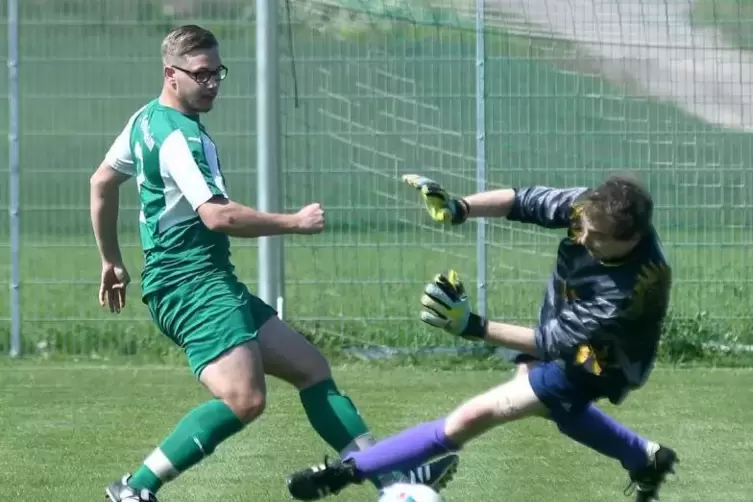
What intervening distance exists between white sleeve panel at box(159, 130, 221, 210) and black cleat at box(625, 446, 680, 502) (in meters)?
1.86

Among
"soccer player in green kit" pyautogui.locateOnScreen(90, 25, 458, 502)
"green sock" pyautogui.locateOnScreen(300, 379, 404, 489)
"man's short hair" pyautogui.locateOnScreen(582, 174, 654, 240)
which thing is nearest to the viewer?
"man's short hair" pyautogui.locateOnScreen(582, 174, 654, 240)

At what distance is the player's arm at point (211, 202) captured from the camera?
5.79 m

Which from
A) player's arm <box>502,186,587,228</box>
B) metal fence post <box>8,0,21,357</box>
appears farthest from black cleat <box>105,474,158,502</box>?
metal fence post <box>8,0,21,357</box>

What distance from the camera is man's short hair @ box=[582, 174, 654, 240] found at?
18.3 ft

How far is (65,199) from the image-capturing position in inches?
428

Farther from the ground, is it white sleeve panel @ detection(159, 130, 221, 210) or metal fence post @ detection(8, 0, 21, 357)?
white sleeve panel @ detection(159, 130, 221, 210)

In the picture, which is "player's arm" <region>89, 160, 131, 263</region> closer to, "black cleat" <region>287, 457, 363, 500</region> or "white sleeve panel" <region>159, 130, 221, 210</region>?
"white sleeve panel" <region>159, 130, 221, 210</region>

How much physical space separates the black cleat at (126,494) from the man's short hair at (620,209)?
71.4 inches

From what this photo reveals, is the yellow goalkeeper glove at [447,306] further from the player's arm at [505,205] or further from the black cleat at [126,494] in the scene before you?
the black cleat at [126,494]

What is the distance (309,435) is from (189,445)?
2.12m

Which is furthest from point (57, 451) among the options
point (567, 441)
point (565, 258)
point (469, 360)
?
point (469, 360)

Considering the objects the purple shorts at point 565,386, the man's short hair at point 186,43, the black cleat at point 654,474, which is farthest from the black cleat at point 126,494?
the black cleat at point 654,474

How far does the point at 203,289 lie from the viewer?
602 cm

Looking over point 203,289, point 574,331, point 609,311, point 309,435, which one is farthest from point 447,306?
point 309,435
